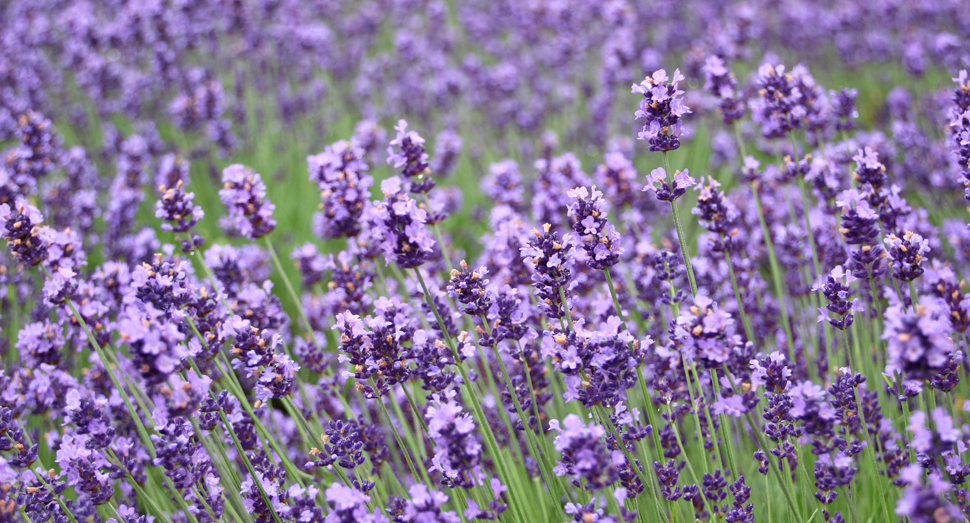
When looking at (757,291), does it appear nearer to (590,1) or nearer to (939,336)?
(939,336)

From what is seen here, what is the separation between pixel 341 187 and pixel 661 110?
1.52m

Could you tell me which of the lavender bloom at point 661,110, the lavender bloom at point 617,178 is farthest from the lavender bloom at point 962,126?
the lavender bloom at point 617,178

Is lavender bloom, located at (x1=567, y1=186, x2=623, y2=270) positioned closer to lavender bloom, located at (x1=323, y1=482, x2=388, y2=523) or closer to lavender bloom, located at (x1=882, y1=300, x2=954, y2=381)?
lavender bloom, located at (x1=882, y1=300, x2=954, y2=381)

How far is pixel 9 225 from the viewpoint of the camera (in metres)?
2.57

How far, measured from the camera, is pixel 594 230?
2291 mm

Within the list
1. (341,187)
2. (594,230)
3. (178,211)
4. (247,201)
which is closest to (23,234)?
(178,211)

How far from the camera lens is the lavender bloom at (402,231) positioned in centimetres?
236

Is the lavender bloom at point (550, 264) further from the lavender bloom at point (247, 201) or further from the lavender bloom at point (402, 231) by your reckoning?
the lavender bloom at point (247, 201)

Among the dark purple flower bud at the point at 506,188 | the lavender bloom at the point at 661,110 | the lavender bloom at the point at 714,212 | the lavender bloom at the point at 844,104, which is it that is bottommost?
the lavender bloom at the point at 714,212

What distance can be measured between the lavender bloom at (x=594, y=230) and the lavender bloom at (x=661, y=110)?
287 mm

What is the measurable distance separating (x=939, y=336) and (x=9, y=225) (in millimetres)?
3109

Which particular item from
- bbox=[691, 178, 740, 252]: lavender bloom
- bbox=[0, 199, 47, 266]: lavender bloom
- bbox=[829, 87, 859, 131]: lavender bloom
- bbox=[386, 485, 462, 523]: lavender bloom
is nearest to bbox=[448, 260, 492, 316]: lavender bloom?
bbox=[386, 485, 462, 523]: lavender bloom

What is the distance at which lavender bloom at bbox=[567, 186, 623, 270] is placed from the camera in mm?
2299

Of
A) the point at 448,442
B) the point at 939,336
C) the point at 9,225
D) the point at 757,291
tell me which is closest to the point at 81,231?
the point at 9,225
